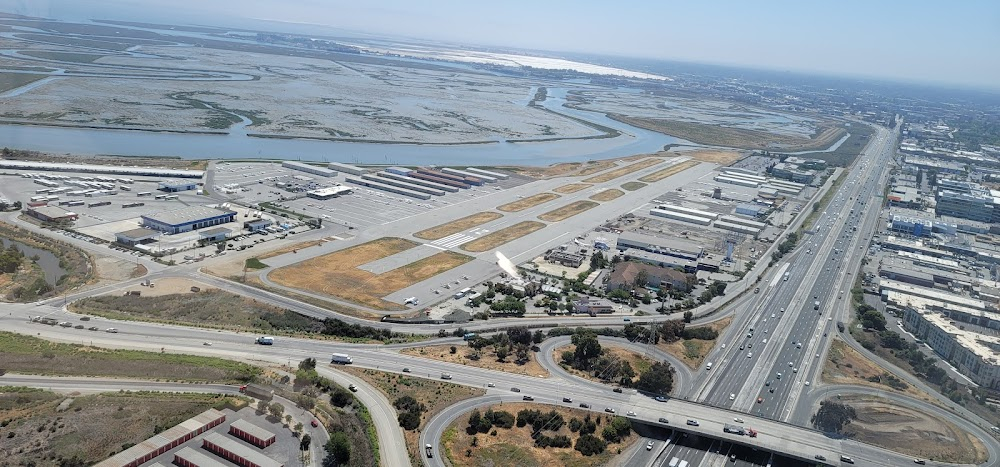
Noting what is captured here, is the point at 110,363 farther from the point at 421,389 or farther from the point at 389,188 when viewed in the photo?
the point at 389,188

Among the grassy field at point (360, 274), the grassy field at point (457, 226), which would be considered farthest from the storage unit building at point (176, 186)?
the grassy field at point (457, 226)

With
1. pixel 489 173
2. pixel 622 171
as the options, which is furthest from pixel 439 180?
pixel 622 171

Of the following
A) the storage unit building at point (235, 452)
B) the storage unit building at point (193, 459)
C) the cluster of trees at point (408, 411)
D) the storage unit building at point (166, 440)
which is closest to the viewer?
the storage unit building at point (166, 440)

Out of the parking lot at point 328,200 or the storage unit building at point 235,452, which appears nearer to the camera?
the storage unit building at point 235,452

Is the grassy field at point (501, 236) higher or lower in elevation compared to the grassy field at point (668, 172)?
lower

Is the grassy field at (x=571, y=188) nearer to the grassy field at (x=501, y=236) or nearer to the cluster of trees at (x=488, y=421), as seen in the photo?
the grassy field at (x=501, y=236)

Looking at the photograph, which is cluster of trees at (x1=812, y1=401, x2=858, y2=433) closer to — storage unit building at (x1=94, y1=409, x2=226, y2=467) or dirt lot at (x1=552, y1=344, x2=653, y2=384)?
dirt lot at (x1=552, y1=344, x2=653, y2=384)
